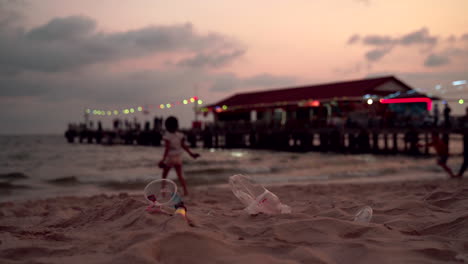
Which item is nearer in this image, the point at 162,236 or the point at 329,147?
the point at 162,236

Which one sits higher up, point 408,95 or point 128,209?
point 408,95

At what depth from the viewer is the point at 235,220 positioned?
11.9 ft

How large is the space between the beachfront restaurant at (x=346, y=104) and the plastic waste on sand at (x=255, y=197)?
787 inches

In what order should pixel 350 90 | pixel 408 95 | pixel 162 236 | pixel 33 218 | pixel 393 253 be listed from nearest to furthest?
pixel 393 253, pixel 162 236, pixel 33 218, pixel 408 95, pixel 350 90

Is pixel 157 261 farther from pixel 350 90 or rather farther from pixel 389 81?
pixel 389 81

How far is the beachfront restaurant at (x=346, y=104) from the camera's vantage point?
80.8 feet

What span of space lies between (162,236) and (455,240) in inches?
78.4

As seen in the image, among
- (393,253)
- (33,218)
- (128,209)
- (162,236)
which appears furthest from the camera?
(33,218)

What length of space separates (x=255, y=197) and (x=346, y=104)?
24.0m

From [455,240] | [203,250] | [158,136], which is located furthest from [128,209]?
[158,136]

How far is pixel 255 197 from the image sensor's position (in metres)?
3.98

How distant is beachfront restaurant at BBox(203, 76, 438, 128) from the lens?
24641 mm

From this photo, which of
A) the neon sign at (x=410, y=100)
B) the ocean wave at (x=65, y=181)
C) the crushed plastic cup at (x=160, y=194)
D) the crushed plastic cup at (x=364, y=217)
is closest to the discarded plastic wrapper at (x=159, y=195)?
the crushed plastic cup at (x=160, y=194)

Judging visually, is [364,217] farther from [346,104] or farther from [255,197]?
[346,104]
